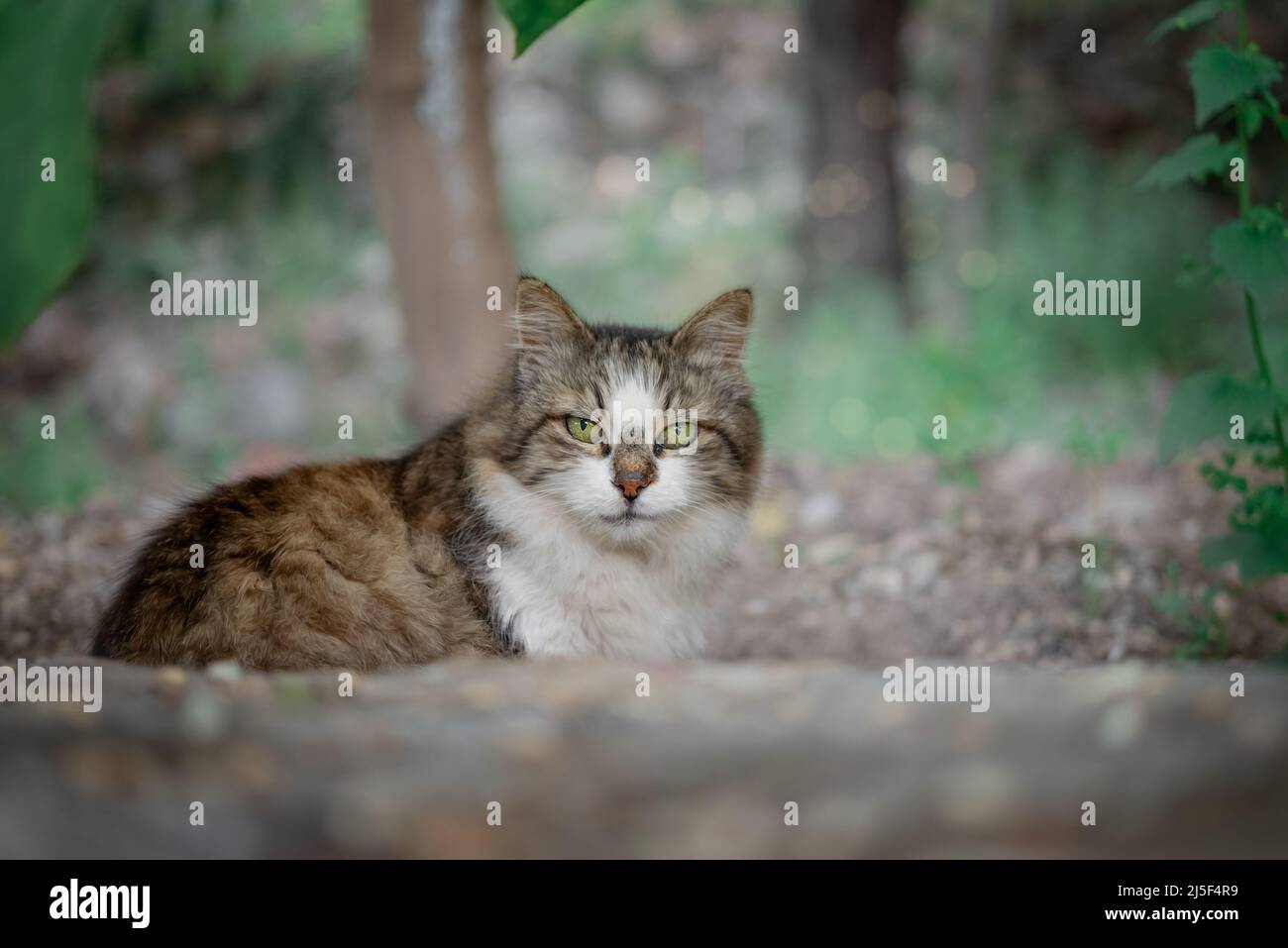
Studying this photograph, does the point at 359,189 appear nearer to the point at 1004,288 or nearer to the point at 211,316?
the point at 211,316

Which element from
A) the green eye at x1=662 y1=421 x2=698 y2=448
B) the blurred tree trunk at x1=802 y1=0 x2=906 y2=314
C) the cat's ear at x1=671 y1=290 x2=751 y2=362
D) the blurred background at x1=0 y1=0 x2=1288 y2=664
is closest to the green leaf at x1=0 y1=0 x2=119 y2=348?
the blurred background at x1=0 y1=0 x2=1288 y2=664

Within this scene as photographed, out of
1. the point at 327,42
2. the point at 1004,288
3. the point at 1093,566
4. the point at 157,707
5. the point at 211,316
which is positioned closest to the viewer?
the point at 157,707

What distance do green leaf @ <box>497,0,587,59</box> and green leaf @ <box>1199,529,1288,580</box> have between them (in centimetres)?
239

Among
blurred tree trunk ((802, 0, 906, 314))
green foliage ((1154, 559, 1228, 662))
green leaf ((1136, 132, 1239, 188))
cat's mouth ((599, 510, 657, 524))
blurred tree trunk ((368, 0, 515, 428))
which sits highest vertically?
blurred tree trunk ((802, 0, 906, 314))

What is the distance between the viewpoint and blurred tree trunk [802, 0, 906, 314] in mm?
8492

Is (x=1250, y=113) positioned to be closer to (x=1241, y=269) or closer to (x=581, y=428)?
(x=1241, y=269)

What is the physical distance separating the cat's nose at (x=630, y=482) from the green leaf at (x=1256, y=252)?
169 cm

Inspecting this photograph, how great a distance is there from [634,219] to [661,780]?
32.1ft

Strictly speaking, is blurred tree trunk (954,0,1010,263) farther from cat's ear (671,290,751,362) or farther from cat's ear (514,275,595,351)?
cat's ear (514,275,595,351)

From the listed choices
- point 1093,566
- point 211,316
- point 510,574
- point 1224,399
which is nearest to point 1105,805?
point 1224,399

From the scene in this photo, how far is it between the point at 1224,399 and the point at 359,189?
9325mm

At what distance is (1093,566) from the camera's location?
4500 millimetres

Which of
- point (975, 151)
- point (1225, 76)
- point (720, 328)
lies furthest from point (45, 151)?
point (975, 151)

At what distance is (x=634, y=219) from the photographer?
1138cm
